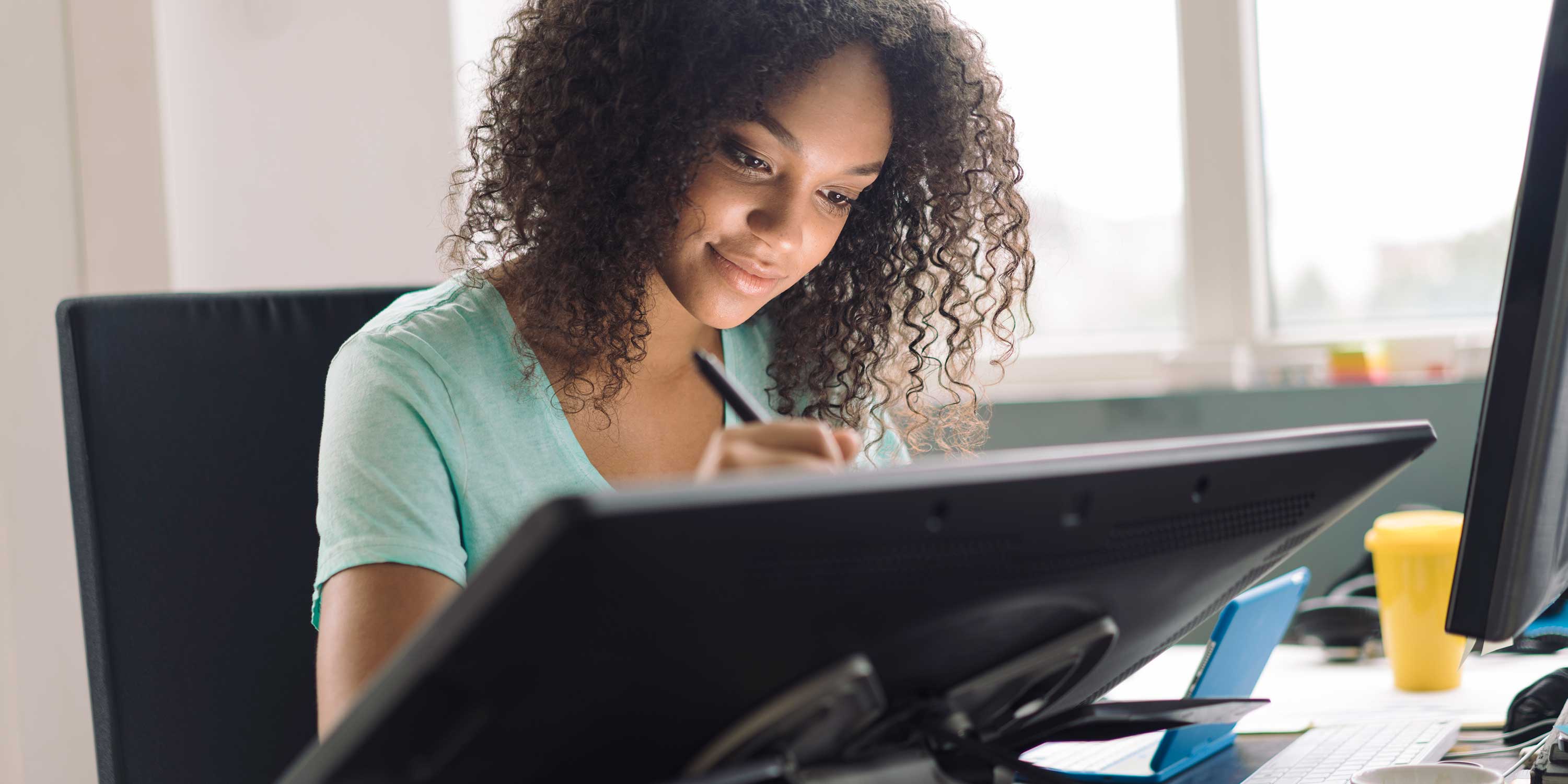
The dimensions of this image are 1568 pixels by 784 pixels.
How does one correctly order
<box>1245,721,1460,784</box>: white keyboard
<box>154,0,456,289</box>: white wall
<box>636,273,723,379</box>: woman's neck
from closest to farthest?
<box>1245,721,1460,784</box>: white keyboard
<box>636,273,723,379</box>: woman's neck
<box>154,0,456,289</box>: white wall

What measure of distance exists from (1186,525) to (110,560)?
0.82 meters

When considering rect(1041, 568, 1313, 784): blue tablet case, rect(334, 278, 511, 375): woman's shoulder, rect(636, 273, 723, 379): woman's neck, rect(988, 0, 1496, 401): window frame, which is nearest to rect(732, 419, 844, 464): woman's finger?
rect(1041, 568, 1313, 784): blue tablet case

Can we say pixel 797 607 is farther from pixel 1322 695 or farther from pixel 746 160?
pixel 1322 695

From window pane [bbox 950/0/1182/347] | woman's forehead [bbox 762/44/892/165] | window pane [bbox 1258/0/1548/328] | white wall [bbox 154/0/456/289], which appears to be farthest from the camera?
window pane [bbox 950/0/1182/347]

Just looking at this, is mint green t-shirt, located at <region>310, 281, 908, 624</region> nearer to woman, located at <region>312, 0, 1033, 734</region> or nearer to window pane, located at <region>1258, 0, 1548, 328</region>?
woman, located at <region>312, 0, 1033, 734</region>

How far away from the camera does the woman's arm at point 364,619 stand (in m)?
0.79

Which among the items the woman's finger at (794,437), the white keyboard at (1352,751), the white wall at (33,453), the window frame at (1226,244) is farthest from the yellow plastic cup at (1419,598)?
the white wall at (33,453)

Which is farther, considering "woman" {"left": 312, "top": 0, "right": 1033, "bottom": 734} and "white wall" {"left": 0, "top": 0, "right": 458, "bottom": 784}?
"white wall" {"left": 0, "top": 0, "right": 458, "bottom": 784}

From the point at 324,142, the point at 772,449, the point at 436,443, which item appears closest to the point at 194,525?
the point at 436,443

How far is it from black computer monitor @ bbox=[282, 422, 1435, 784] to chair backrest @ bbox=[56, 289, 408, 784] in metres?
0.60

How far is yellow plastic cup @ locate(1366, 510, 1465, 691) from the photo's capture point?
104 cm

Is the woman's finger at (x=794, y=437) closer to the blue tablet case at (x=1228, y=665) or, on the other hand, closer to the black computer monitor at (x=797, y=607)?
the black computer monitor at (x=797, y=607)

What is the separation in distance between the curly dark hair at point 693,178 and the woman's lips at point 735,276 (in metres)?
0.05

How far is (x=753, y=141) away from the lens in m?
1.01
